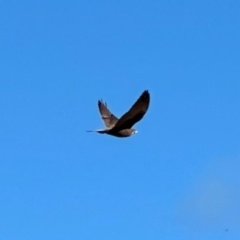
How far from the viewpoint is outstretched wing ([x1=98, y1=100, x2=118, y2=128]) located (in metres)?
43.4

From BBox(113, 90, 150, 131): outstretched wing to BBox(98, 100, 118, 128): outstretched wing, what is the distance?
1009 mm

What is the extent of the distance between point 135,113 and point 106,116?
4.35 metres

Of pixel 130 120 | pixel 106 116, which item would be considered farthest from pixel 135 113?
pixel 106 116

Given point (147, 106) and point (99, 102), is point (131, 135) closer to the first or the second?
point (147, 106)

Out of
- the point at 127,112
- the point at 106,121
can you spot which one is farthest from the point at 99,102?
the point at 127,112

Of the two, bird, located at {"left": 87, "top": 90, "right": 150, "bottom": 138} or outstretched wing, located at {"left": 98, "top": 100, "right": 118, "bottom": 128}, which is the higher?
outstretched wing, located at {"left": 98, "top": 100, "right": 118, "bottom": 128}

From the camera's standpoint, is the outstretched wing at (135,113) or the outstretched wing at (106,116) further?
the outstretched wing at (106,116)

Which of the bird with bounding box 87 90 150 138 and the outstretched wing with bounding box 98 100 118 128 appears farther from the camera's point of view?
the outstretched wing with bounding box 98 100 118 128

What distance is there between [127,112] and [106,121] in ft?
9.73

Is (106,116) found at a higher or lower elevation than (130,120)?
higher

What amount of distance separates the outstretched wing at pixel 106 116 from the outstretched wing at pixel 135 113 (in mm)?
1009

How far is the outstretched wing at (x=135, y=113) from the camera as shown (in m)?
40.3

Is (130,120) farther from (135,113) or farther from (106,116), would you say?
(106,116)

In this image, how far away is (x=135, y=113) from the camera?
4072 centimetres
